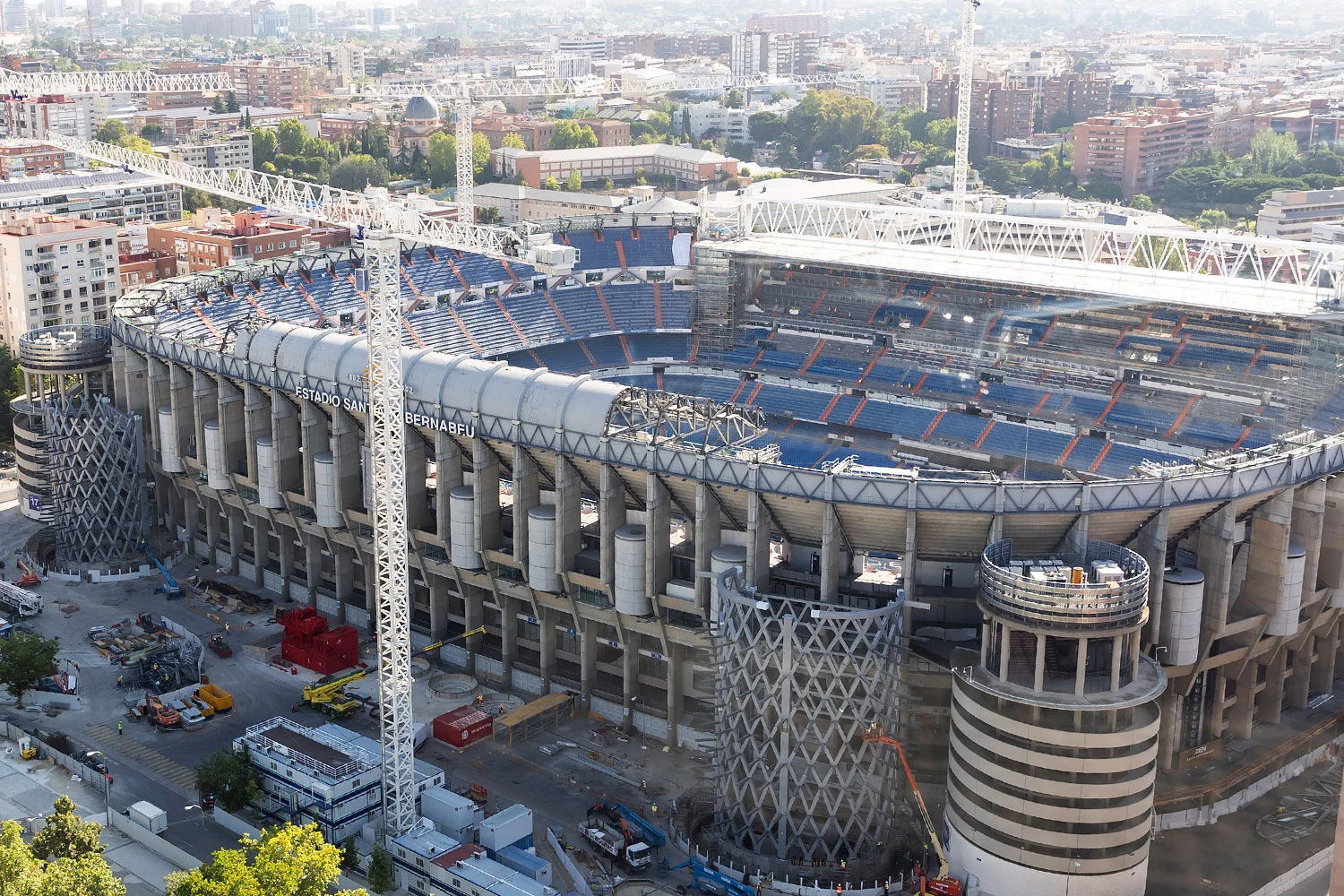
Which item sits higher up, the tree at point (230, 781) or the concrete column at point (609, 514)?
the concrete column at point (609, 514)

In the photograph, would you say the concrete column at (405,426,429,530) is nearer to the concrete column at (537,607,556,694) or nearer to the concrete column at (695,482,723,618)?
the concrete column at (537,607,556,694)

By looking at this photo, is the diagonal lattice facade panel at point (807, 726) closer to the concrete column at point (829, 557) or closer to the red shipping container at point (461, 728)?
the concrete column at point (829, 557)

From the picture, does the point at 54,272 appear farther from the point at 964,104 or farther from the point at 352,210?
the point at 964,104

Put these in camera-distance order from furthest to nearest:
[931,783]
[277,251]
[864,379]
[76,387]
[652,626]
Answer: [277,251] → [864,379] → [76,387] → [652,626] → [931,783]

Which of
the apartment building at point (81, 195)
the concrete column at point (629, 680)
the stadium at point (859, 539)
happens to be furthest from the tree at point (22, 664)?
the apartment building at point (81, 195)

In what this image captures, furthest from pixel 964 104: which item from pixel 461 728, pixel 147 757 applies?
pixel 147 757

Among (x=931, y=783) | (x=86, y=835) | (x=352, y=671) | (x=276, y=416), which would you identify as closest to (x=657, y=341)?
(x=276, y=416)

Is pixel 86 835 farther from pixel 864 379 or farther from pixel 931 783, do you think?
pixel 864 379
